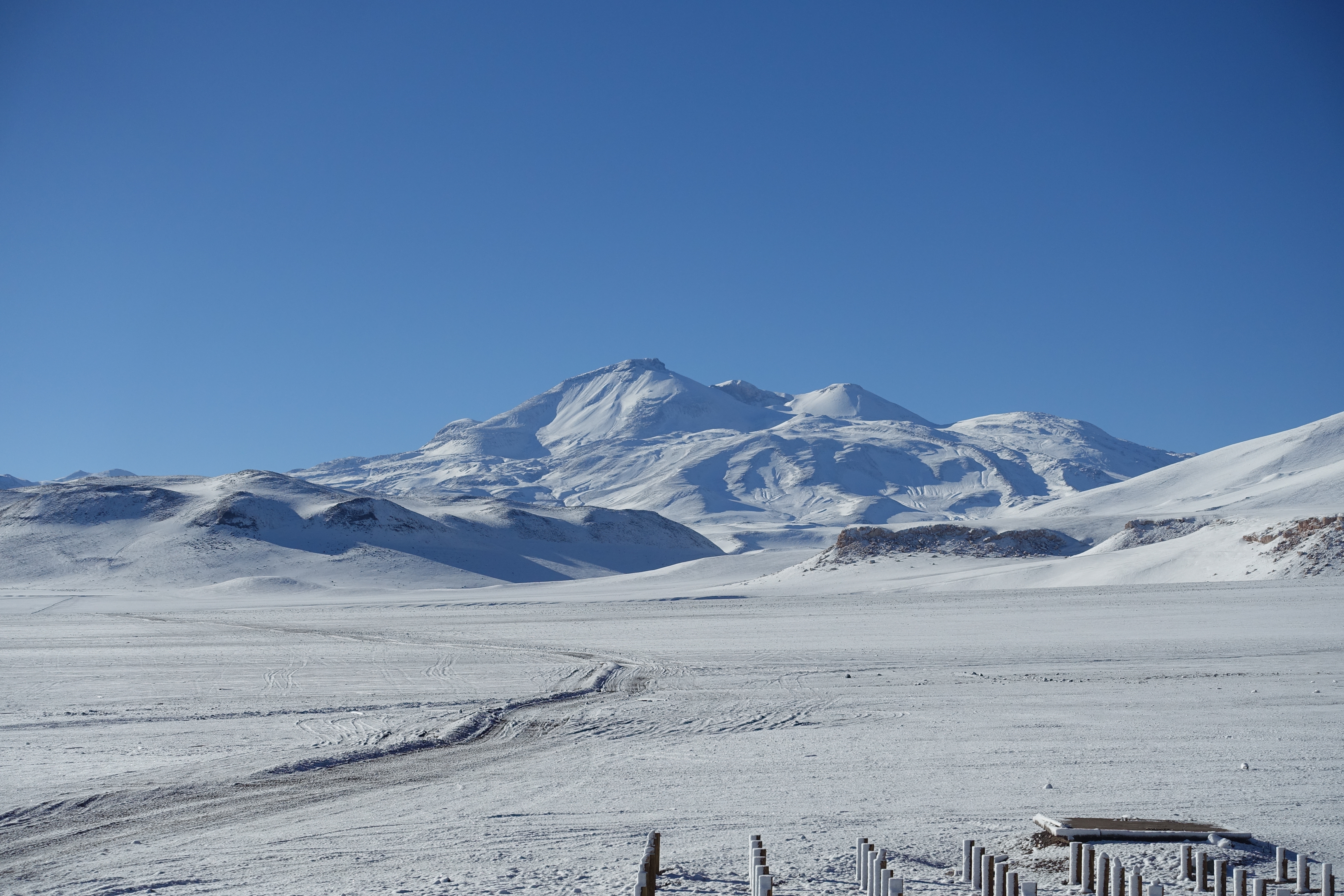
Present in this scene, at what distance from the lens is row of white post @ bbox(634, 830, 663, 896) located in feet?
18.8

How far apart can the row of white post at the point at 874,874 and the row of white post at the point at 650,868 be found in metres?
1.38

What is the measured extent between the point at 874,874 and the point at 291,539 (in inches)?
3478

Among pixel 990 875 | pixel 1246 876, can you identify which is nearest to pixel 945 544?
pixel 1246 876

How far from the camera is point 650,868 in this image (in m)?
6.28

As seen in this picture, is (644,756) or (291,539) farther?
(291,539)

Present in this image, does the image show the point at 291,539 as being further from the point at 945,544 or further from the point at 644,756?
the point at 644,756

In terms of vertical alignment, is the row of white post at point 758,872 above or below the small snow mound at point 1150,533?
below

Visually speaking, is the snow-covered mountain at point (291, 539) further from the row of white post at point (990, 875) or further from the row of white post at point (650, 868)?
the row of white post at point (990, 875)

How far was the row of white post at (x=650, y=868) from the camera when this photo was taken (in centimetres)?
573

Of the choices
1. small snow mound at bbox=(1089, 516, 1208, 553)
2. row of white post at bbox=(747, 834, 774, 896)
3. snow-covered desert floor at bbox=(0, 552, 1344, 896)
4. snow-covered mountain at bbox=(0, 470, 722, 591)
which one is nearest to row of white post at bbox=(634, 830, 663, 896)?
snow-covered desert floor at bbox=(0, 552, 1344, 896)

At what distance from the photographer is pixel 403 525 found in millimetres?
90875

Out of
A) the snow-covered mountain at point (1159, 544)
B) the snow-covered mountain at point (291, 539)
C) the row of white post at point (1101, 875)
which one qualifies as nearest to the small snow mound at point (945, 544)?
the snow-covered mountain at point (1159, 544)

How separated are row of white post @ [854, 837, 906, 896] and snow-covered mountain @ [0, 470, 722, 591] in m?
65.5

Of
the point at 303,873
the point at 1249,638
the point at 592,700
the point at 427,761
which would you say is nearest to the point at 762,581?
the point at 1249,638
